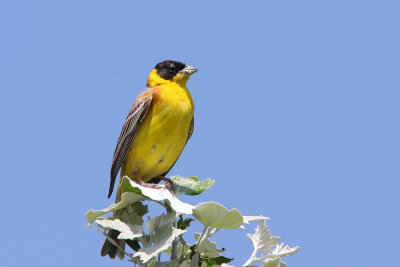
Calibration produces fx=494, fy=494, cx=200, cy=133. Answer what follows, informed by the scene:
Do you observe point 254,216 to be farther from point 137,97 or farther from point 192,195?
point 137,97

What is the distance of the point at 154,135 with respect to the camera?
17.4 feet

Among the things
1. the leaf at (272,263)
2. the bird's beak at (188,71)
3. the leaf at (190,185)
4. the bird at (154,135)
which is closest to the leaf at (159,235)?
the leaf at (190,185)

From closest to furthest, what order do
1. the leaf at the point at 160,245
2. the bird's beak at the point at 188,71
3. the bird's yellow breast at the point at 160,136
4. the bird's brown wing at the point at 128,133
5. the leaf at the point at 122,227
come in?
1. the leaf at the point at 160,245
2. the leaf at the point at 122,227
3. the bird's yellow breast at the point at 160,136
4. the bird's brown wing at the point at 128,133
5. the bird's beak at the point at 188,71

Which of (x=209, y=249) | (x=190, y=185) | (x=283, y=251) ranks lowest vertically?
(x=209, y=249)

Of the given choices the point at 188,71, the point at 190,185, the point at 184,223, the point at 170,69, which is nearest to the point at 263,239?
the point at 184,223

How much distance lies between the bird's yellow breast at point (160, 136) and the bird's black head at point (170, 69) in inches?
16.6

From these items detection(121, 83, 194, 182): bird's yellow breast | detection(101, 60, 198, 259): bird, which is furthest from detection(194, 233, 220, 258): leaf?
detection(121, 83, 194, 182): bird's yellow breast

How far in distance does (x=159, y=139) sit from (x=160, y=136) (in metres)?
0.03

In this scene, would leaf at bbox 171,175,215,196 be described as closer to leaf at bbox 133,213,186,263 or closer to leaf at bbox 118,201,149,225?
leaf at bbox 118,201,149,225

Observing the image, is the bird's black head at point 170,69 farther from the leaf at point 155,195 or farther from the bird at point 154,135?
the leaf at point 155,195

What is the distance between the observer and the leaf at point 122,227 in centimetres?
332

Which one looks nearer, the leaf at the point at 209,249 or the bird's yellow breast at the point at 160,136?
the leaf at the point at 209,249

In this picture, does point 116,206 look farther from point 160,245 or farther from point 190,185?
point 190,185

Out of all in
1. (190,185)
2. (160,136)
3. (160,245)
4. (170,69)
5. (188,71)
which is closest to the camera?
(160,245)
